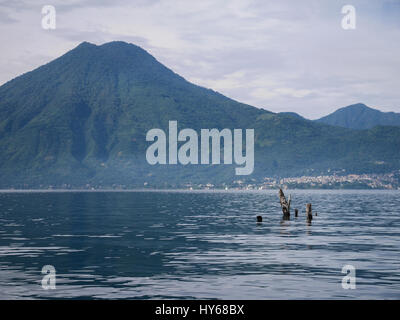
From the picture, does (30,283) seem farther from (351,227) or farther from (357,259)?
(351,227)

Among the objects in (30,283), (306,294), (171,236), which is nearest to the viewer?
(306,294)

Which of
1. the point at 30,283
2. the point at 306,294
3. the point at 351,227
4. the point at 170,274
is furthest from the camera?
the point at 351,227

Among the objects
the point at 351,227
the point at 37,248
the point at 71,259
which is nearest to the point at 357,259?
the point at 71,259
